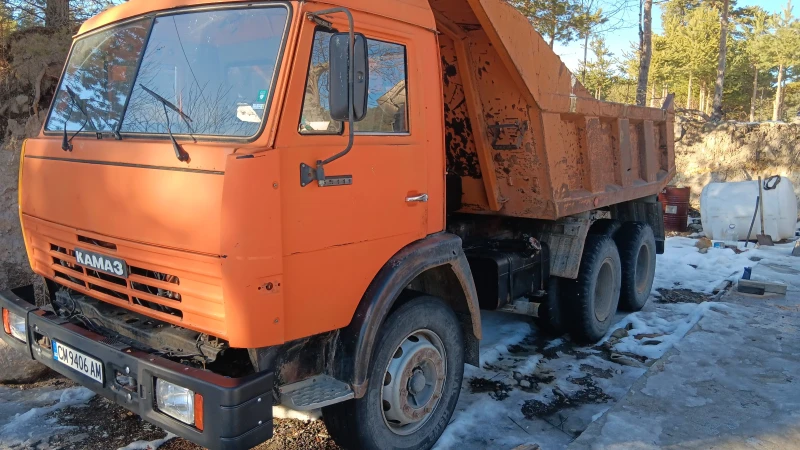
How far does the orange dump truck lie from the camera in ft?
7.82

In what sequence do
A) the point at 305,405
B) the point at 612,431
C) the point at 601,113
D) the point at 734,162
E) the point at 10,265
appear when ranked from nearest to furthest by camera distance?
the point at 305,405 → the point at 612,431 → the point at 601,113 → the point at 10,265 → the point at 734,162

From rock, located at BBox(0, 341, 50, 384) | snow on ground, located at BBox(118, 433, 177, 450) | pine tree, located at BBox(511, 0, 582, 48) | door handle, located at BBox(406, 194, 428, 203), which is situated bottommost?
snow on ground, located at BBox(118, 433, 177, 450)

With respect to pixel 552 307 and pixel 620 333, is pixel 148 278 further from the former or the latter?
pixel 620 333

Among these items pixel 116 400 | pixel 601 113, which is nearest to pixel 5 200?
pixel 116 400

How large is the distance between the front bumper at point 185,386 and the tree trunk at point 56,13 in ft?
16.9

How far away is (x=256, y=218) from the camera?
2.30 meters

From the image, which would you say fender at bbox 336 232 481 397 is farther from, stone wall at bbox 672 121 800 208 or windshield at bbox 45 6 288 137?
stone wall at bbox 672 121 800 208

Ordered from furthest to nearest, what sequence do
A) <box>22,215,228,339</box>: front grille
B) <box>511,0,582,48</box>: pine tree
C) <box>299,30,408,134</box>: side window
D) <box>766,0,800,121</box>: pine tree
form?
A: <box>766,0,800,121</box>: pine tree → <box>511,0,582,48</box>: pine tree → <box>299,30,408,134</box>: side window → <box>22,215,228,339</box>: front grille

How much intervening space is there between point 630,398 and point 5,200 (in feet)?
19.8

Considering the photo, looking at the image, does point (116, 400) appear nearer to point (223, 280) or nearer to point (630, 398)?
point (223, 280)

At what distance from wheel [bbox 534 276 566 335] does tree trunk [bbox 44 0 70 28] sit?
249 inches

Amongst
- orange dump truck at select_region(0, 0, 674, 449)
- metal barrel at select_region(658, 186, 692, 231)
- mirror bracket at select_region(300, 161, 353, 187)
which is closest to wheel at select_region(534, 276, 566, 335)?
orange dump truck at select_region(0, 0, 674, 449)

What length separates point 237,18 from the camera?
2.70 metres

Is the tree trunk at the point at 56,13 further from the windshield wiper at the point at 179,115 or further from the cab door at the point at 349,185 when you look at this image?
the cab door at the point at 349,185
